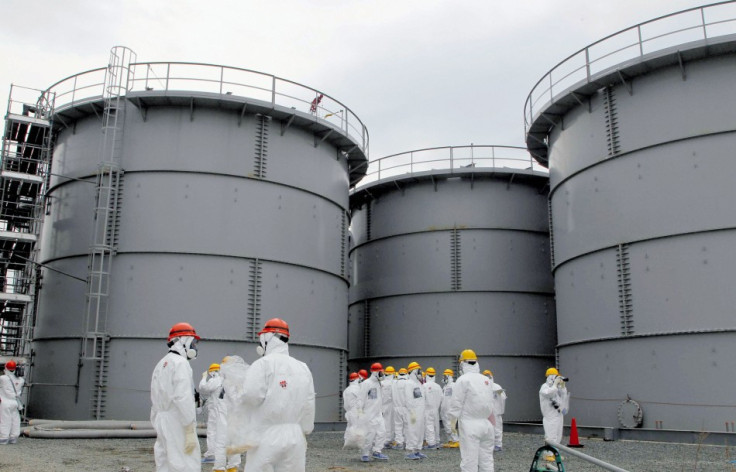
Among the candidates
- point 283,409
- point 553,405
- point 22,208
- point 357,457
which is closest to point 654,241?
point 553,405

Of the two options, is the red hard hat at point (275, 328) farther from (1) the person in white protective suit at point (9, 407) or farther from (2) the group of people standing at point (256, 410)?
(1) the person in white protective suit at point (9, 407)

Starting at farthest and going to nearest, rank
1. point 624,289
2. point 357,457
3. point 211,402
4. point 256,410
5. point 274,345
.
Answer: point 624,289, point 357,457, point 211,402, point 274,345, point 256,410

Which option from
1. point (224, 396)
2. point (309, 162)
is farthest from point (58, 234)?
point (224, 396)

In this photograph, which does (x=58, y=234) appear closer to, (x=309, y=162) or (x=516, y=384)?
(x=309, y=162)

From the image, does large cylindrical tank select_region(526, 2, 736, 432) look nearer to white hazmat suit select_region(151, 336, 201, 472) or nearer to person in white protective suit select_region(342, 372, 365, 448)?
person in white protective suit select_region(342, 372, 365, 448)

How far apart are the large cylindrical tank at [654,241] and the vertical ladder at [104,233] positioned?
35.3 feet

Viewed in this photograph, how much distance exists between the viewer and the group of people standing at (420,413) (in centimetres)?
801

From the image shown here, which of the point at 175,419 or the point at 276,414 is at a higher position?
the point at 276,414

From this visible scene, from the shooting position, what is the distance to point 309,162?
1772 centimetres

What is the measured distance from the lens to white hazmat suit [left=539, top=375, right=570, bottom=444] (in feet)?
40.2

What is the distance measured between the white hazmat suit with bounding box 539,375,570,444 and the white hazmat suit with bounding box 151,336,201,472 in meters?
7.69

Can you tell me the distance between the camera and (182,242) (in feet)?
50.5

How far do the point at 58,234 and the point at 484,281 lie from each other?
486 inches

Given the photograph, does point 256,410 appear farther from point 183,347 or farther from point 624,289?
point 624,289
